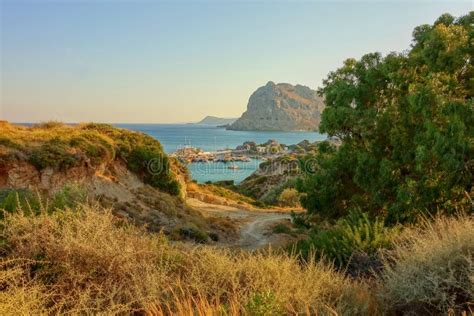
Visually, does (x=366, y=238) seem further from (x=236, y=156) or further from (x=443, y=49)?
(x=236, y=156)

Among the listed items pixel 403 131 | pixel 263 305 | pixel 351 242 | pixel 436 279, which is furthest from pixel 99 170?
pixel 436 279

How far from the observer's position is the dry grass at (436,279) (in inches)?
190

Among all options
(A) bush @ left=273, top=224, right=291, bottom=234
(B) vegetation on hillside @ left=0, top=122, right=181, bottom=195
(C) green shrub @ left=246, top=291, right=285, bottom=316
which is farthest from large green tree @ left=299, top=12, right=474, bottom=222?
(B) vegetation on hillside @ left=0, top=122, right=181, bottom=195

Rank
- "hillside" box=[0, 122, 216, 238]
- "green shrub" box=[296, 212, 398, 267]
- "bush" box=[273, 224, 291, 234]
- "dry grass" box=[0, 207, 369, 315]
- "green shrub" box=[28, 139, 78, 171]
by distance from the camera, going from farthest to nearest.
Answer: "bush" box=[273, 224, 291, 234], "green shrub" box=[28, 139, 78, 171], "hillside" box=[0, 122, 216, 238], "green shrub" box=[296, 212, 398, 267], "dry grass" box=[0, 207, 369, 315]

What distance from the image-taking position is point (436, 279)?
491 cm

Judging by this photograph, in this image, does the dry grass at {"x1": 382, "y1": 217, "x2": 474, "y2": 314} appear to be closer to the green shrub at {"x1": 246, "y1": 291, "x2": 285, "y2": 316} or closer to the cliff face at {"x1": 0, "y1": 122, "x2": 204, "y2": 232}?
the green shrub at {"x1": 246, "y1": 291, "x2": 285, "y2": 316}

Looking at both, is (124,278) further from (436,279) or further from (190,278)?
(436,279)

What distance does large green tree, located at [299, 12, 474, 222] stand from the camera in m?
9.67

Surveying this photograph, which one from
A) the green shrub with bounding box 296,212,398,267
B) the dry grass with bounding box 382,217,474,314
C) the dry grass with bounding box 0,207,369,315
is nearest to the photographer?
the dry grass with bounding box 0,207,369,315

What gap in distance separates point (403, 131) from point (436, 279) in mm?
7304

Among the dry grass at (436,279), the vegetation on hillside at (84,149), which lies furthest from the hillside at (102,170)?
the dry grass at (436,279)

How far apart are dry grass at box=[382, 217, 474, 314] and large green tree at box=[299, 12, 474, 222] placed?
3.39 m

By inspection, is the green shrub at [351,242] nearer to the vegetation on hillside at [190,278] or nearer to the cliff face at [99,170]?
the vegetation on hillside at [190,278]

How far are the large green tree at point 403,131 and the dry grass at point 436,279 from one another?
3387 mm
